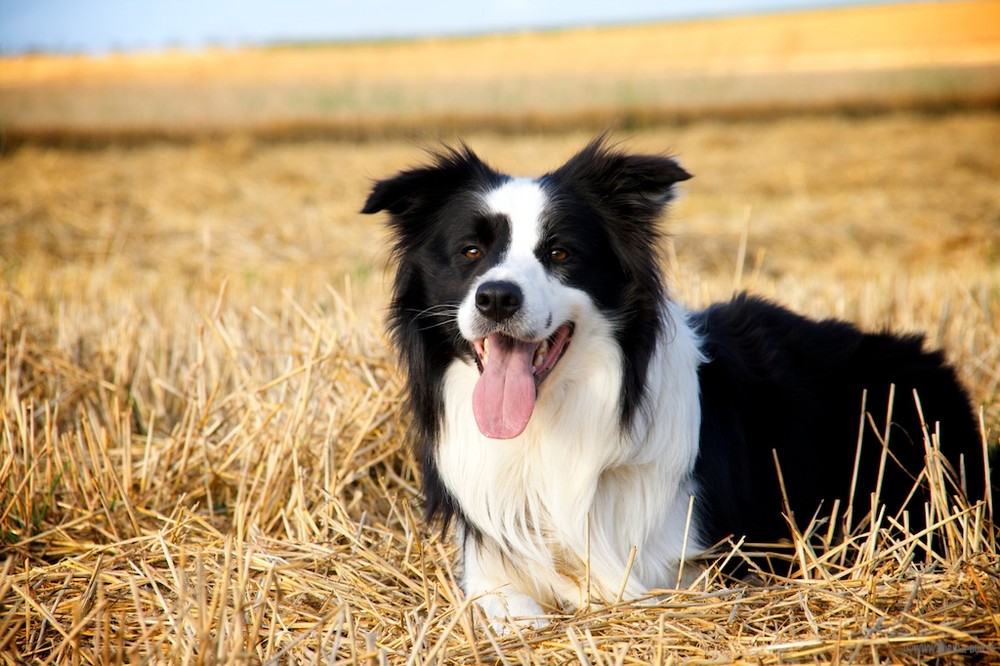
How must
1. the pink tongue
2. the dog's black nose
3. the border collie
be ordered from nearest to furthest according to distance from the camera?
the dog's black nose
the pink tongue
the border collie

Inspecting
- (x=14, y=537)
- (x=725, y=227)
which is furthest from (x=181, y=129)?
(x=14, y=537)

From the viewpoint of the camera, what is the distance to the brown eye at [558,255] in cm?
308

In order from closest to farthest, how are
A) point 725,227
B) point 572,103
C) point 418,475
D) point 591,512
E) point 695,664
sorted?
1. point 695,664
2. point 591,512
3. point 418,475
4. point 725,227
5. point 572,103

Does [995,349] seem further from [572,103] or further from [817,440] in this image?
[572,103]

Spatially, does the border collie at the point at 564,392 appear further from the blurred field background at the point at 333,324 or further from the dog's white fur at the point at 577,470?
the blurred field background at the point at 333,324

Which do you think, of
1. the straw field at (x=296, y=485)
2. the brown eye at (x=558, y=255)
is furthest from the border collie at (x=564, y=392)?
the straw field at (x=296, y=485)

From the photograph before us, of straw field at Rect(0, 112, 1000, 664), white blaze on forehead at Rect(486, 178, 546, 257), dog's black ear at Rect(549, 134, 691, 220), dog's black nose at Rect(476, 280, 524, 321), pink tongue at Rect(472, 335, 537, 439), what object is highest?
dog's black ear at Rect(549, 134, 691, 220)

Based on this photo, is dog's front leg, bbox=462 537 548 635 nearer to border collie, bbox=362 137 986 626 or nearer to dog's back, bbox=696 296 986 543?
border collie, bbox=362 137 986 626

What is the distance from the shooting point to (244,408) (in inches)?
165

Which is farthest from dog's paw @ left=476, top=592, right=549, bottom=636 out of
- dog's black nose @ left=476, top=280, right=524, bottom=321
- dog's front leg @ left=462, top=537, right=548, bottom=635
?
dog's black nose @ left=476, top=280, right=524, bottom=321

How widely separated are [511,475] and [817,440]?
4.40 feet

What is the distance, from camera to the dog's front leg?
287 cm

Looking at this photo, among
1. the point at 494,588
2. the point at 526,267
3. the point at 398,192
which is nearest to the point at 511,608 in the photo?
the point at 494,588

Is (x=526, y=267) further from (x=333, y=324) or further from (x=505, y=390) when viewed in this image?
(x=333, y=324)
